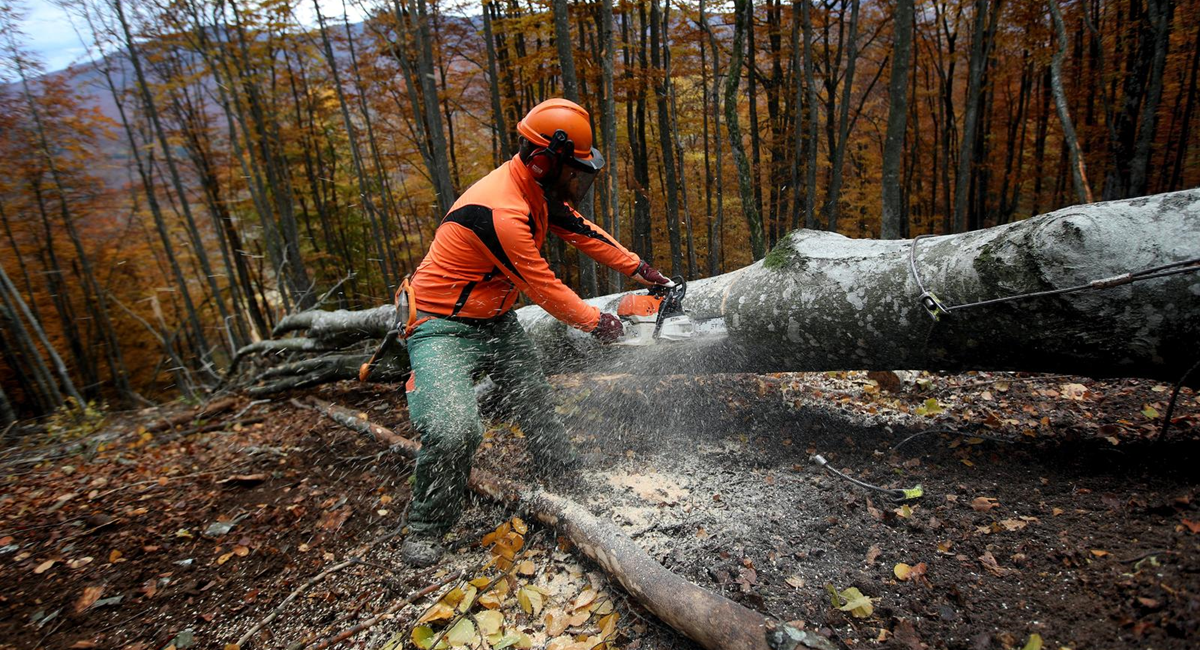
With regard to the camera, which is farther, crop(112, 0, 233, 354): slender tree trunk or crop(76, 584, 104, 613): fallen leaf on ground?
crop(112, 0, 233, 354): slender tree trunk

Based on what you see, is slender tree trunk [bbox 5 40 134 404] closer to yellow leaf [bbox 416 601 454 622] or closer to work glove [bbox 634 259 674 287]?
yellow leaf [bbox 416 601 454 622]

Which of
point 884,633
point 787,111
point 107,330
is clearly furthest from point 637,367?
point 107,330

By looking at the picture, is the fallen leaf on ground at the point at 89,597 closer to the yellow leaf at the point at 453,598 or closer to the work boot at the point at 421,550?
the work boot at the point at 421,550

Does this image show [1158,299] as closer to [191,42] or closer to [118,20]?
[191,42]

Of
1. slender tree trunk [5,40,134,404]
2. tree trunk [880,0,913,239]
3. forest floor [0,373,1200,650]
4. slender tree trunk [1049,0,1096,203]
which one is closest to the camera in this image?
forest floor [0,373,1200,650]

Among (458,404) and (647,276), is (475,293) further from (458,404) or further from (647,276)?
(647,276)

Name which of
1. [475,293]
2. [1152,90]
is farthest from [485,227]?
[1152,90]

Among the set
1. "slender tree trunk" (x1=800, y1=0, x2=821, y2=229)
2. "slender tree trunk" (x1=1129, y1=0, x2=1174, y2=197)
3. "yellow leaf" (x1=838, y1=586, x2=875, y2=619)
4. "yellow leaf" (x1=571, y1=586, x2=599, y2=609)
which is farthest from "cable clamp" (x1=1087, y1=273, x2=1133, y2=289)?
"slender tree trunk" (x1=1129, y1=0, x2=1174, y2=197)

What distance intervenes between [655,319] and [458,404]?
45.9 inches

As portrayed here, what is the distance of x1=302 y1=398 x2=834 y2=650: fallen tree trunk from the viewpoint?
146cm

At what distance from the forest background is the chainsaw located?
3525 mm

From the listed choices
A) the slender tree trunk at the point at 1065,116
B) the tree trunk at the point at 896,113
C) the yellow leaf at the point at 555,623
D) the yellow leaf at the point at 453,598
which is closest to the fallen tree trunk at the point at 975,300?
the yellow leaf at the point at 555,623

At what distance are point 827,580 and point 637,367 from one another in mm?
1766

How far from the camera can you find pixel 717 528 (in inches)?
87.9
